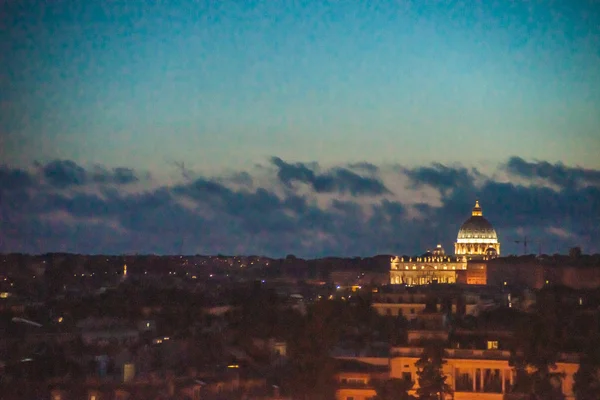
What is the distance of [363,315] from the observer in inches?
2936

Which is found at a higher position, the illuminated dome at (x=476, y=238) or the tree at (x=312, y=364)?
the illuminated dome at (x=476, y=238)

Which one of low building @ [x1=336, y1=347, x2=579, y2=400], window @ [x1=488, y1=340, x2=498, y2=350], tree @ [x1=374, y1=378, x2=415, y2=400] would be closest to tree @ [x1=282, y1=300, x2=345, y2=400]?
low building @ [x1=336, y1=347, x2=579, y2=400]

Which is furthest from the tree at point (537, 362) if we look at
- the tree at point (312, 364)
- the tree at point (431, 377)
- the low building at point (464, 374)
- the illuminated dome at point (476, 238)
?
the illuminated dome at point (476, 238)

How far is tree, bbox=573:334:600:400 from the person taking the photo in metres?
39.8

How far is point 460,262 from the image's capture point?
182000 mm

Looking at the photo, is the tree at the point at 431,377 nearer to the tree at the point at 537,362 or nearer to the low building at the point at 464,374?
the low building at the point at 464,374

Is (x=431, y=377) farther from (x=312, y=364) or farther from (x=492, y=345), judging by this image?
(x=492, y=345)

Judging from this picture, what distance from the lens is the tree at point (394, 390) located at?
3953cm

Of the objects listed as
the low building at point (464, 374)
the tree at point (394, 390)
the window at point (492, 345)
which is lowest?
the tree at point (394, 390)

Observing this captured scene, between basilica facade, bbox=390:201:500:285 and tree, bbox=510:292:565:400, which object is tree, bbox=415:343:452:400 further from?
basilica facade, bbox=390:201:500:285

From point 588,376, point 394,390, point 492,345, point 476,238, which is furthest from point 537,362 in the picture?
point 476,238

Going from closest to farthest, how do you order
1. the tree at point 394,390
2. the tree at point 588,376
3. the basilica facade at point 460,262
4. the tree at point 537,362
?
the tree at point 394,390 < the tree at point 588,376 < the tree at point 537,362 < the basilica facade at point 460,262

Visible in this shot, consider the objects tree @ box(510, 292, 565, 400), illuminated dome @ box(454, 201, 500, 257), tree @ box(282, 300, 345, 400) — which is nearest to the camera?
tree @ box(510, 292, 565, 400)

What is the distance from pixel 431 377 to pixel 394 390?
1.56m
